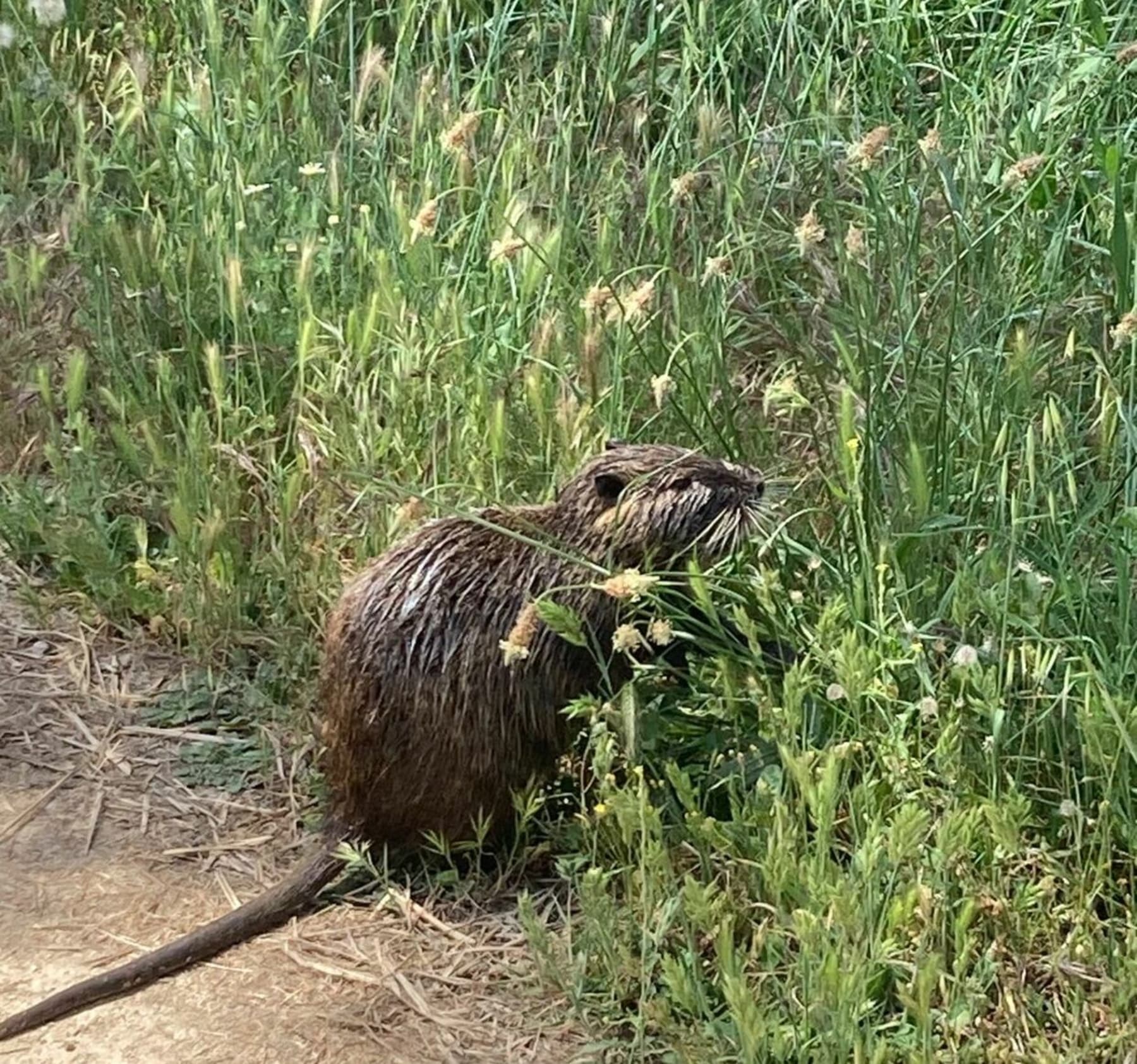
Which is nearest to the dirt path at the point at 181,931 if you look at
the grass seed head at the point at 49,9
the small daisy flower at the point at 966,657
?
the small daisy flower at the point at 966,657

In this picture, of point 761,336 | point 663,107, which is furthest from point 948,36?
point 761,336

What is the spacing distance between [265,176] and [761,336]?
1184 mm

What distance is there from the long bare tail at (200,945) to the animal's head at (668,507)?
2.14ft

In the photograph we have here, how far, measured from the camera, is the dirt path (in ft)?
7.74

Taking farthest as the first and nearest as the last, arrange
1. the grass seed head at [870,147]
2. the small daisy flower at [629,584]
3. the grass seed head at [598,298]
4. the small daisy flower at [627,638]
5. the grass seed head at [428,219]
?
the grass seed head at [428,219]
the grass seed head at [598,298]
the grass seed head at [870,147]
the small daisy flower at [627,638]
the small daisy flower at [629,584]

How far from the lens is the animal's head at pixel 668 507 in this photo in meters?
2.63

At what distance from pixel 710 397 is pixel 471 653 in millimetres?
826

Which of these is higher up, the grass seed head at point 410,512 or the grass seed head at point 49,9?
the grass seed head at point 49,9

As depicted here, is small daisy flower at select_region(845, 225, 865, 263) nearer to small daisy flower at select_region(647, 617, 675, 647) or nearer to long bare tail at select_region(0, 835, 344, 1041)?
small daisy flower at select_region(647, 617, 675, 647)

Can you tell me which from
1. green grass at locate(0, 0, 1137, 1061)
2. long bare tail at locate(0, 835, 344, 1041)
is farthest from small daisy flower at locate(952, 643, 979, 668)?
long bare tail at locate(0, 835, 344, 1041)

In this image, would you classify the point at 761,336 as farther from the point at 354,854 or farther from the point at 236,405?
the point at 354,854

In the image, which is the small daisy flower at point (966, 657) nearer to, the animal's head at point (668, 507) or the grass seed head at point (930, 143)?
the animal's head at point (668, 507)

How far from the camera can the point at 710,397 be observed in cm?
317

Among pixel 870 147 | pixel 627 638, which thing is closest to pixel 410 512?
pixel 627 638
